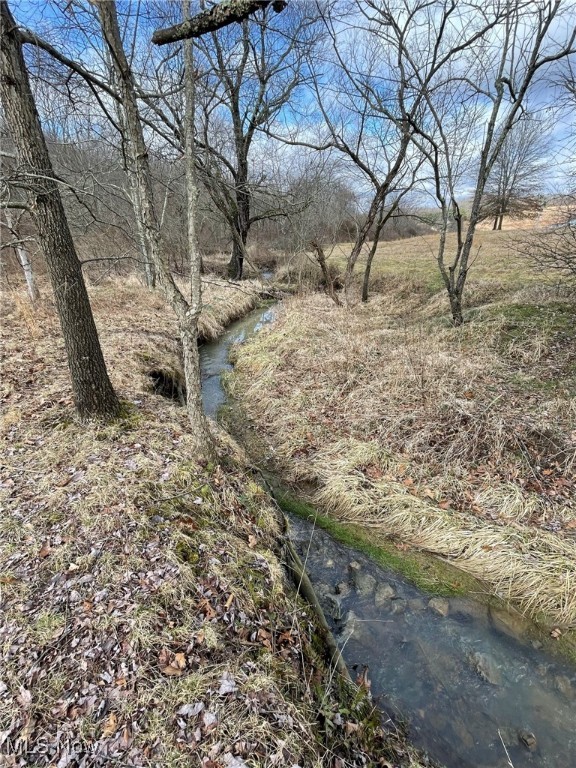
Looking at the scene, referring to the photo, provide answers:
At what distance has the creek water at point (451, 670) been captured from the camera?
2.62 metres

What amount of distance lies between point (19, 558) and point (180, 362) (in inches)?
229

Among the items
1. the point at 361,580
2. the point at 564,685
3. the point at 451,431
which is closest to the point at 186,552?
the point at 361,580

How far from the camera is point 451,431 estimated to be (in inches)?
204

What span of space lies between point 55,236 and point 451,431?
5.33 meters

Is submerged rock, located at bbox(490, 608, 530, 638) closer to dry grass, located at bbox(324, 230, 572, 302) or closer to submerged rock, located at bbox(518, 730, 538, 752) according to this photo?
submerged rock, located at bbox(518, 730, 538, 752)

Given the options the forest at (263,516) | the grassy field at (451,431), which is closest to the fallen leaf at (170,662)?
the forest at (263,516)

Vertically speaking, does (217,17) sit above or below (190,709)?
above

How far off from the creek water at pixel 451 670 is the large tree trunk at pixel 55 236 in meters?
3.26

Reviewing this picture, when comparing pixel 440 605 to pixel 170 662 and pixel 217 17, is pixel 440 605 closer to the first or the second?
pixel 170 662

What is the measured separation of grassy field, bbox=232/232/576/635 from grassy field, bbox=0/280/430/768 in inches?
59.4

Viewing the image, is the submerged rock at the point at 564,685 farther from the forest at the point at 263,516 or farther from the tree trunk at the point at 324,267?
the tree trunk at the point at 324,267

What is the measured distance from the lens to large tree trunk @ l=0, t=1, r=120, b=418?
10.7 ft

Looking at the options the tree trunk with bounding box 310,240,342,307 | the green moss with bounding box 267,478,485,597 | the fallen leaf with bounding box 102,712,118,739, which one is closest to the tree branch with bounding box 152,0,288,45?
the fallen leaf with bounding box 102,712,118,739

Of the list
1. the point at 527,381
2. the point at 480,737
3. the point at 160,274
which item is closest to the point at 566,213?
the point at 527,381
